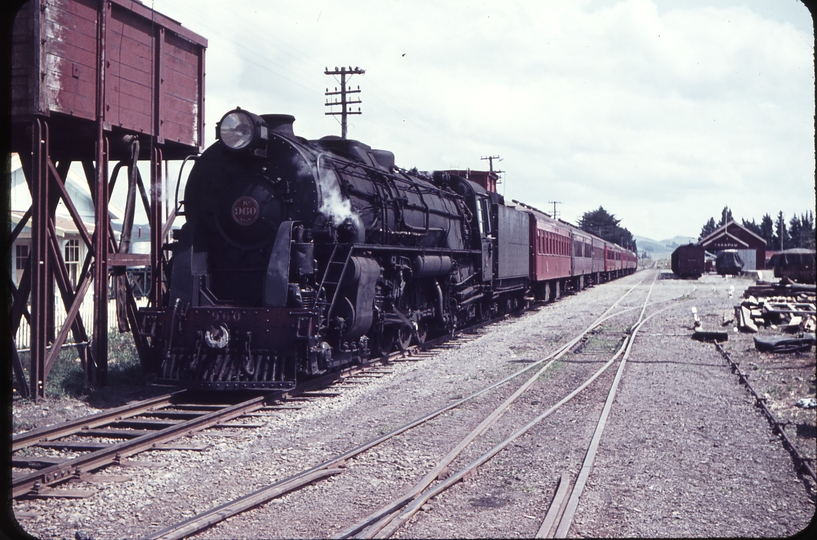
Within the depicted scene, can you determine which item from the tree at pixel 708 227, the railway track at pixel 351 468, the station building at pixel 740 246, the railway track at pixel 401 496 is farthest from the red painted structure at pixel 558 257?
the tree at pixel 708 227

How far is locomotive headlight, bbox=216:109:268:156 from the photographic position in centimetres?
872

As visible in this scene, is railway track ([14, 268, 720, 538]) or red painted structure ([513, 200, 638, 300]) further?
red painted structure ([513, 200, 638, 300])

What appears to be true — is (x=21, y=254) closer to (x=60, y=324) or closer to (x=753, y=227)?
(x=60, y=324)

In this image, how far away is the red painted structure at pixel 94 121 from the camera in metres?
8.23

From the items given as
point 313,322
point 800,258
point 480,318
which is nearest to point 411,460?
point 313,322

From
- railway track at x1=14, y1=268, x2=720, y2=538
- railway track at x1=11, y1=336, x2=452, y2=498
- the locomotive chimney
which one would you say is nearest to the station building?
railway track at x1=14, y1=268, x2=720, y2=538

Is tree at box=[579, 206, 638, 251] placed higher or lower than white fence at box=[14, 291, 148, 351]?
higher

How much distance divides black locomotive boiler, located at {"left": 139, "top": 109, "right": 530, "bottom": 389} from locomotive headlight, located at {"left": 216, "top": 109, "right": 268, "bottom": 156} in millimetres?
14

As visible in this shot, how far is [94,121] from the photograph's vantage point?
8.98m

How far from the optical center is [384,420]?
7.36m

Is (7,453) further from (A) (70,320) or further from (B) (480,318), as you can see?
(B) (480,318)

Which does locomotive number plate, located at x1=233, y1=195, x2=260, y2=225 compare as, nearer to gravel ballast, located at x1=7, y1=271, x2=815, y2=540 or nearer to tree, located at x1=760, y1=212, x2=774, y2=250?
gravel ballast, located at x1=7, y1=271, x2=815, y2=540

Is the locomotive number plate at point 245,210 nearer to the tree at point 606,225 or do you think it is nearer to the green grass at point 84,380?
the green grass at point 84,380

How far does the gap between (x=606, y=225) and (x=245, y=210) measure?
110106 mm
